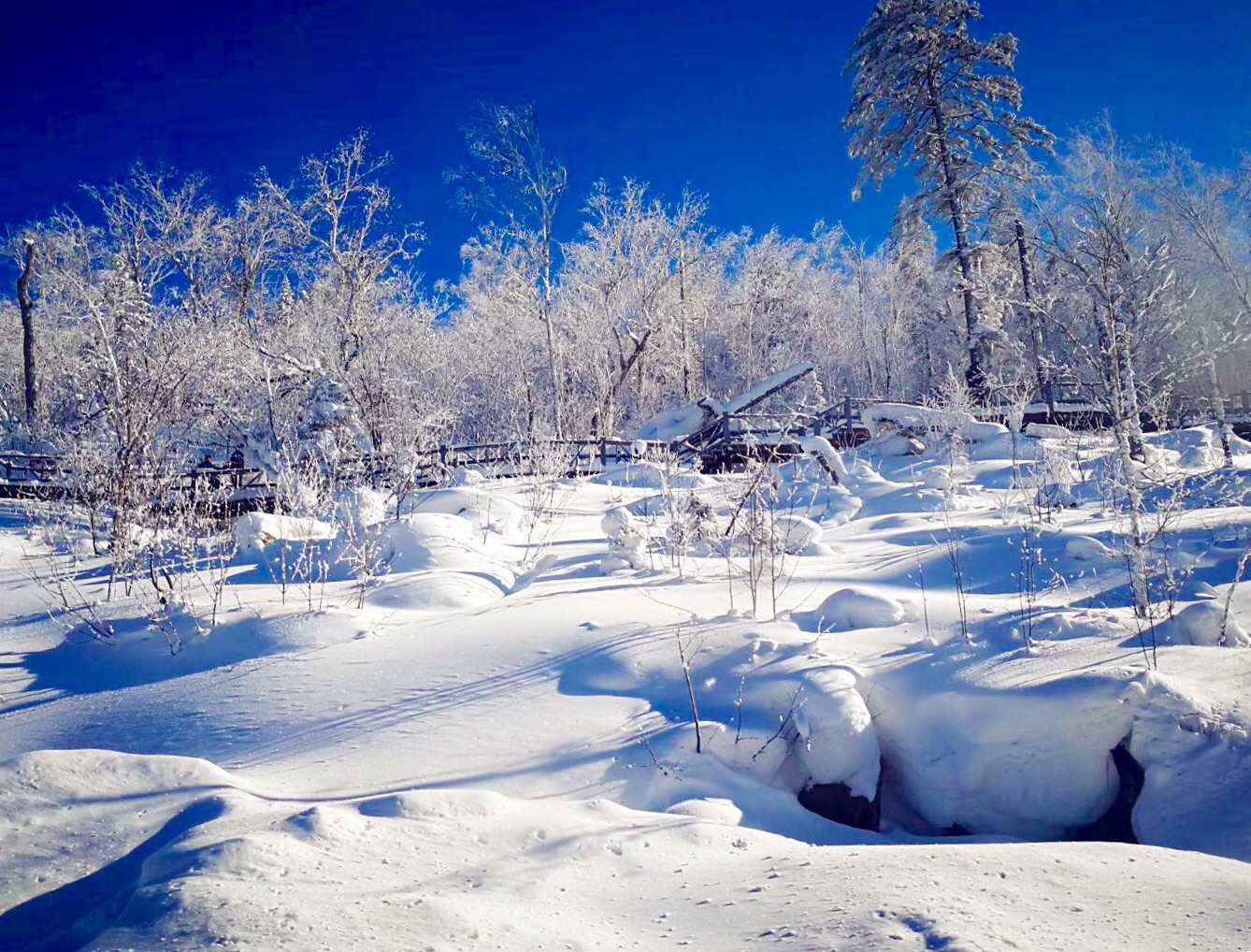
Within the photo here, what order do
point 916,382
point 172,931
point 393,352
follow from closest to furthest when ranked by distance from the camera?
1. point 172,931
2. point 393,352
3. point 916,382

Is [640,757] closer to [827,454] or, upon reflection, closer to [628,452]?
[827,454]

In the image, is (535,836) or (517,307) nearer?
(535,836)

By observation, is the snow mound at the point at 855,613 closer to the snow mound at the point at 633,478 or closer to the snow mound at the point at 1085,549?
the snow mound at the point at 1085,549

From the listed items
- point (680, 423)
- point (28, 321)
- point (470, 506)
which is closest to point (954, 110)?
point (680, 423)

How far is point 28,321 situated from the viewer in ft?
82.4

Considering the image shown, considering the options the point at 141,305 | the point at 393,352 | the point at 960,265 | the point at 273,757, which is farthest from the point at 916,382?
the point at 273,757

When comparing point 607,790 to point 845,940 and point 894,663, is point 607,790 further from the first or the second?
point 894,663

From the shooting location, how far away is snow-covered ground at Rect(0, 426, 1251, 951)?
2520mm

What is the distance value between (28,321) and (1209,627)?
107 feet

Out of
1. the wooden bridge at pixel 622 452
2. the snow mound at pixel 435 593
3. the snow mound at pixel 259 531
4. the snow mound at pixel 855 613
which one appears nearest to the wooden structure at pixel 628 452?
the wooden bridge at pixel 622 452

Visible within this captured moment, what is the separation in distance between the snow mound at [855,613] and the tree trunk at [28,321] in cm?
2768

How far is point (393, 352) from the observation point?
87.2 feet

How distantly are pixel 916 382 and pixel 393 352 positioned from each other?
25927 mm

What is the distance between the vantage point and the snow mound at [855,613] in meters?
6.05
